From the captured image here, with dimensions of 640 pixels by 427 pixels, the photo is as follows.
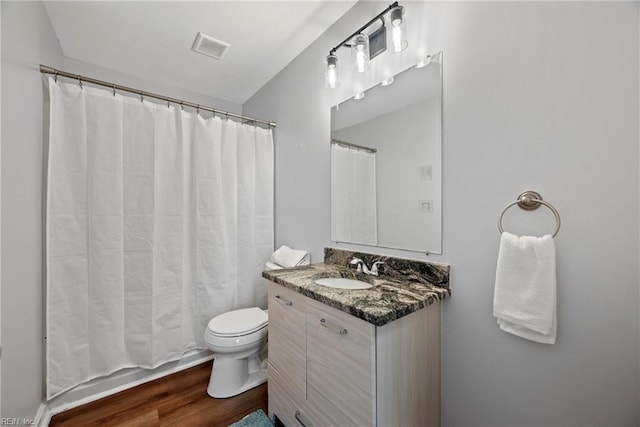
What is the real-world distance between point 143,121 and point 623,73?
7.97 ft

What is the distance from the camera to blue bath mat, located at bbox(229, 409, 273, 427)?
4.60ft

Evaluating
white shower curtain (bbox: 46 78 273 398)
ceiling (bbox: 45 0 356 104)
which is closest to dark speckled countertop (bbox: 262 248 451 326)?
white shower curtain (bbox: 46 78 273 398)

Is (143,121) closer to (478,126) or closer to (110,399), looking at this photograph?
(110,399)

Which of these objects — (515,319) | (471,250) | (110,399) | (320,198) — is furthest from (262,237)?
(515,319)

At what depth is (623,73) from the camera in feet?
2.51

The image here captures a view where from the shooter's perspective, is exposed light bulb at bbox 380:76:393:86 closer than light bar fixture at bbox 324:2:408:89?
No

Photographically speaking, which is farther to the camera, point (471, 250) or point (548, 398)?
point (471, 250)

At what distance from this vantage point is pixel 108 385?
171 centimetres

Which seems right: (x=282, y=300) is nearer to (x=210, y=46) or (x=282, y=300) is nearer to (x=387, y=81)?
(x=387, y=81)

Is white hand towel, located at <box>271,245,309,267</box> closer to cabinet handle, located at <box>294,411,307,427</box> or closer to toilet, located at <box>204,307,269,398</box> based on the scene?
toilet, located at <box>204,307,269,398</box>

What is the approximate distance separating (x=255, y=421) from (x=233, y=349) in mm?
410

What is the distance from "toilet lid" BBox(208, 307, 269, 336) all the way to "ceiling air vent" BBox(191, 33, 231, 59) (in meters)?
2.05

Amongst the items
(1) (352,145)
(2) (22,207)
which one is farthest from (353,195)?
(2) (22,207)

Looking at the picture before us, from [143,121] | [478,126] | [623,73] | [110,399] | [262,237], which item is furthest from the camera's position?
[262,237]
